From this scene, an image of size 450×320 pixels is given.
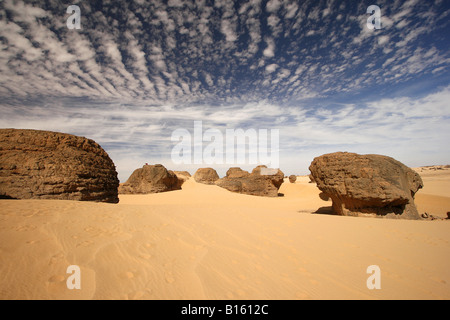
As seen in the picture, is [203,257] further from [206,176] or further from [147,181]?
[206,176]

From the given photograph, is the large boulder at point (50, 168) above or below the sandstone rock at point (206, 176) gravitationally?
above

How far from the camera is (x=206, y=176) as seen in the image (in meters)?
28.0

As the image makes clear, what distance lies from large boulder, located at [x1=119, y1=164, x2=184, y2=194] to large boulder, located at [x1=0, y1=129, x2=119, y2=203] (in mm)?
9747

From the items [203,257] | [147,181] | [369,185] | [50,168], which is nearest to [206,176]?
[147,181]

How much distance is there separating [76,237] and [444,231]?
7393 millimetres

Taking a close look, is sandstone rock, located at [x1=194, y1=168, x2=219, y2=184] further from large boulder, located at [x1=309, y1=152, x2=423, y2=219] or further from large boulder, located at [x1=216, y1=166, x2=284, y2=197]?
large boulder, located at [x1=309, y1=152, x2=423, y2=219]

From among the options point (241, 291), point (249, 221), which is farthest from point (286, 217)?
point (241, 291)

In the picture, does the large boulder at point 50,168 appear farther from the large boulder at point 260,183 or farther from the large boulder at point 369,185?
the large boulder at point 260,183

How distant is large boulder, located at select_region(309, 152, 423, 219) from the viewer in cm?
679

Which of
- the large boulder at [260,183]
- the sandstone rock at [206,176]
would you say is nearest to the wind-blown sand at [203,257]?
the large boulder at [260,183]

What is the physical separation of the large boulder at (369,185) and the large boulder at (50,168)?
931 cm

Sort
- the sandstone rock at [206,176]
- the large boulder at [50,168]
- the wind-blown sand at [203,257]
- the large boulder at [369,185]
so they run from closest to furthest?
the wind-blown sand at [203,257]
the large boulder at [50,168]
the large boulder at [369,185]
the sandstone rock at [206,176]

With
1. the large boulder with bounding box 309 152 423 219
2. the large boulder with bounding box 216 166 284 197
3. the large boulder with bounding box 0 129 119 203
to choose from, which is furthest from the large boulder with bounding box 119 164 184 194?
the large boulder with bounding box 309 152 423 219

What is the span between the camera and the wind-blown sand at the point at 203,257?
1.98 m
